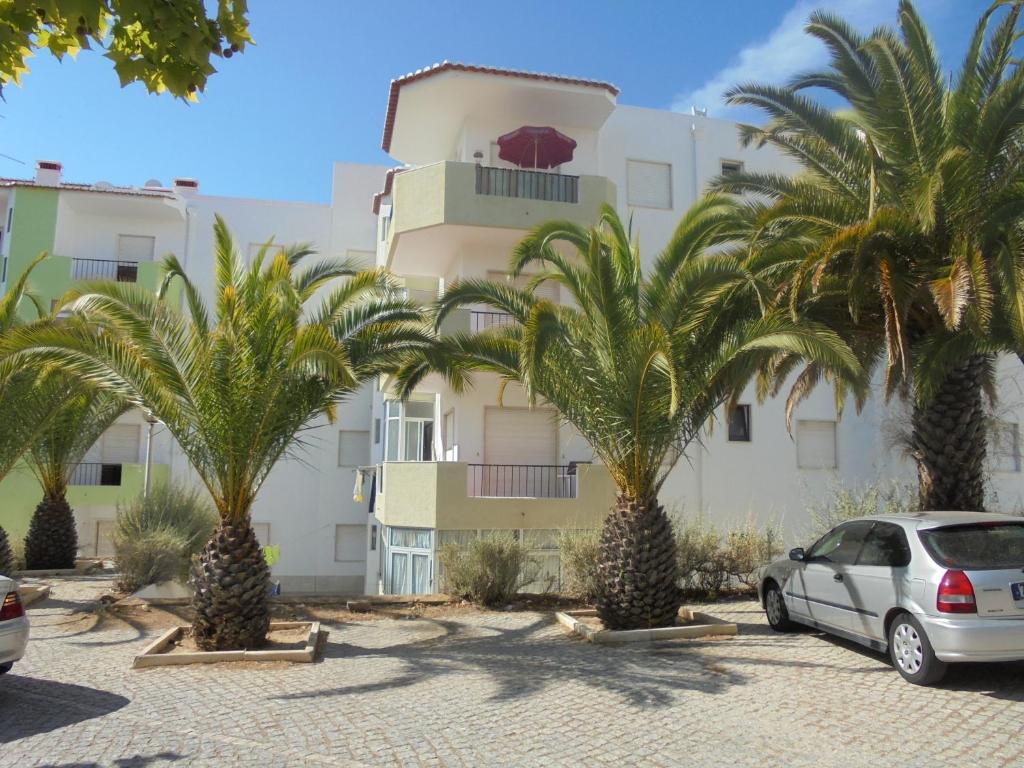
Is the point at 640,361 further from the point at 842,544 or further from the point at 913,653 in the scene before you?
the point at 913,653

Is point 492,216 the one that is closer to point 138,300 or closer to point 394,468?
point 394,468

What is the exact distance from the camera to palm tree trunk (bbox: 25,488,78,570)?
58.3ft

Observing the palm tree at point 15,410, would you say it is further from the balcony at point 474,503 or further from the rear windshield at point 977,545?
the rear windshield at point 977,545

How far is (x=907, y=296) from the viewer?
32.6 feet

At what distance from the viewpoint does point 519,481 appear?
58.9ft

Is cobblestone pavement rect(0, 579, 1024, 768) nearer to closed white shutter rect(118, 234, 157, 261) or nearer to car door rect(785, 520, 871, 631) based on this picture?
car door rect(785, 520, 871, 631)

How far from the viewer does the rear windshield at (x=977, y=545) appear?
7027 millimetres

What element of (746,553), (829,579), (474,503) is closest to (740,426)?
(746,553)

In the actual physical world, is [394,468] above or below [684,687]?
above

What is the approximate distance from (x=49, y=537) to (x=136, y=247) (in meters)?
12.7

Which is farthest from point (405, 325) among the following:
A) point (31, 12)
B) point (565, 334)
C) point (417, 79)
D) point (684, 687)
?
point (417, 79)

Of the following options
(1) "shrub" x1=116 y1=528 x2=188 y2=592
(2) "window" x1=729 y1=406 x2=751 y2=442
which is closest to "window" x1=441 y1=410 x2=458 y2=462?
(1) "shrub" x1=116 y1=528 x2=188 y2=592

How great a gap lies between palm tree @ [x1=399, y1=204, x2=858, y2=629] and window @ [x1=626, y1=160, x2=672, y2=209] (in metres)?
10.2

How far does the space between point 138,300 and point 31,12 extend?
5.18 m
